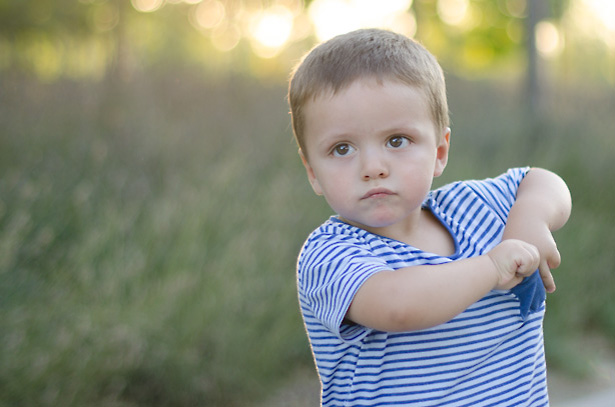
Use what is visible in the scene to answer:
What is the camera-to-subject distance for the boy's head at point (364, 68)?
138cm

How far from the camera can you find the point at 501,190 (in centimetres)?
168

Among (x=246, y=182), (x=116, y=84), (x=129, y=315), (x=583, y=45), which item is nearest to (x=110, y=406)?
(x=129, y=315)

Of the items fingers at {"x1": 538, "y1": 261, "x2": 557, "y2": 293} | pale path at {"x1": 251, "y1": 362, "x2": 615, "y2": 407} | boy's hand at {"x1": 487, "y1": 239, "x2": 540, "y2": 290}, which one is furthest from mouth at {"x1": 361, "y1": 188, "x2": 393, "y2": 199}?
pale path at {"x1": 251, "y1": 362, "x2": 615, "y2": 407}

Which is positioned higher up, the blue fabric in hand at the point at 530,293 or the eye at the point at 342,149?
the eye at the point at 342,149

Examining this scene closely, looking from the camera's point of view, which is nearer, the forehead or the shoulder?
the forehead

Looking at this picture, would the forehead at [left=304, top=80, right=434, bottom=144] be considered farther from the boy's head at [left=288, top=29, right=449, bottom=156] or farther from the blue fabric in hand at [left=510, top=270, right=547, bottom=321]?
the blue fabric in hand at [left=510, top=270, right=547, bottom=321]

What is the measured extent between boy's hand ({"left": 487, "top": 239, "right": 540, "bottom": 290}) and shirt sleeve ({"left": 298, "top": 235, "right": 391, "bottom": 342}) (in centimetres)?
21

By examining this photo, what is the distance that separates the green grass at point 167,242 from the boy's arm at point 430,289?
1.86 m

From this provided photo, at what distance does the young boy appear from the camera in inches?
50.6

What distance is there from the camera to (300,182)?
16.7 ft

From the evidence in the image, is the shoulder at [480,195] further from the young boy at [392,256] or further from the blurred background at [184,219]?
the blurred background at [184,219]

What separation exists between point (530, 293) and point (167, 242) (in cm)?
273

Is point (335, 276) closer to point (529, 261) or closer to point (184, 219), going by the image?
point (529, 261)

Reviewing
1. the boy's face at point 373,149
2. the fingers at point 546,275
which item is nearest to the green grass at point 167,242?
the boy's face at point 373,149
